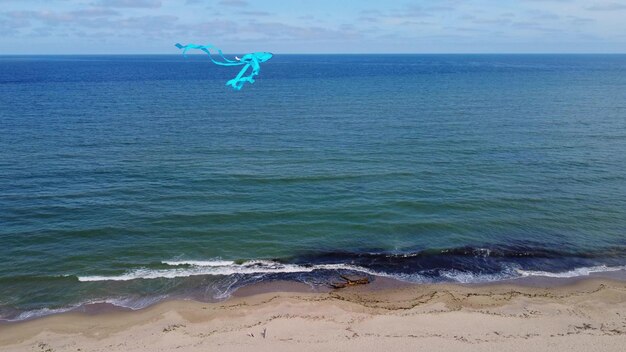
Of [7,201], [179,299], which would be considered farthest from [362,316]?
[7,201]

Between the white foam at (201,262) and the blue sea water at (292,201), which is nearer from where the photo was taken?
the blue sea water at (292,201)

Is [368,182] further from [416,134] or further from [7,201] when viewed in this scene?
[7,201]

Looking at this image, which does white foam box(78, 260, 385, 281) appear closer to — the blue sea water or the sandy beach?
the blue sea water

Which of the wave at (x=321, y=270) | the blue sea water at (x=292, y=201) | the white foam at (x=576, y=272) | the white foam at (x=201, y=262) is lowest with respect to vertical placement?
the white foam at (x=576, y=272)

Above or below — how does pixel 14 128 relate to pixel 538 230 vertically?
above

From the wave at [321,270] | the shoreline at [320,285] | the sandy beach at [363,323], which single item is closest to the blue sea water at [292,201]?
the wave at [321,270]

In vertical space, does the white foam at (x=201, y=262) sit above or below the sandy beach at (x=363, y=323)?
above

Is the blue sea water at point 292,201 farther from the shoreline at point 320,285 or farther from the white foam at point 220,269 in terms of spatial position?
the shoreline at point 320,285
